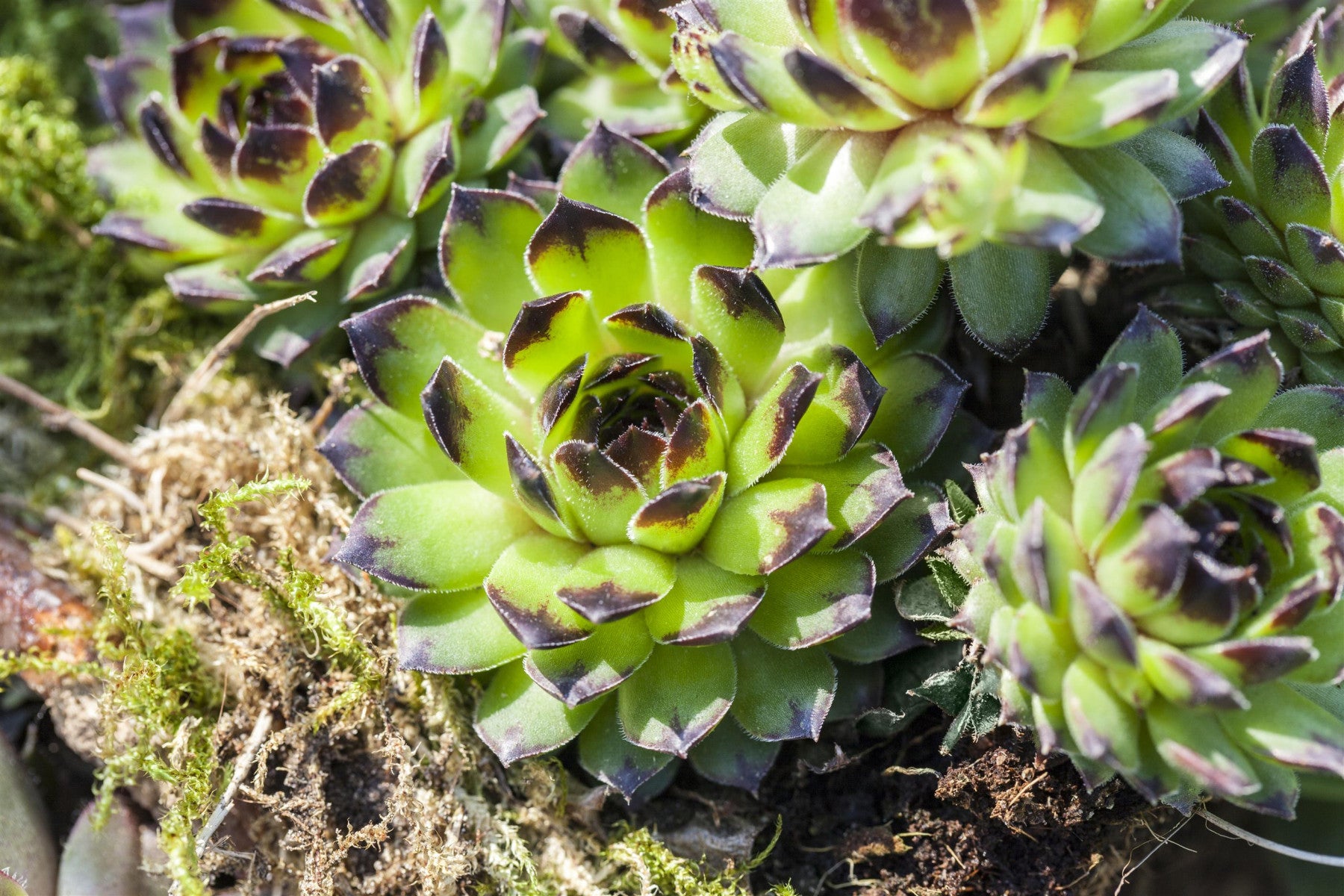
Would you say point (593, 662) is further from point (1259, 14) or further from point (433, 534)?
point (1259, 14)

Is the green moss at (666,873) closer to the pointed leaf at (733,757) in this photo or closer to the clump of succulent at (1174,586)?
the pointed leaf at (733,757)

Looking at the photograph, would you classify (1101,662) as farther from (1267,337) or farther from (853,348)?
(853,348)

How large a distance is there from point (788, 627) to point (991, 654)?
10.9 inches

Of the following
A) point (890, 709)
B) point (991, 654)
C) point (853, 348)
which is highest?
point (853, 348)

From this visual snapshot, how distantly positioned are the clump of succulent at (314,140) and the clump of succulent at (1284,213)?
101 cm

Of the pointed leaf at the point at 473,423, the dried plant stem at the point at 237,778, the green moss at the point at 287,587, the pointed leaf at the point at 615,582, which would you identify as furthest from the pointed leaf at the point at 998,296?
the dried plant stem at the point at 237,778

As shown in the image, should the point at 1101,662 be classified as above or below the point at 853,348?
below

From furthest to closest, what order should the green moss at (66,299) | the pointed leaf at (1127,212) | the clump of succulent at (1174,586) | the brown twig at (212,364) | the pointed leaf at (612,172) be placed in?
the green moss at (66,299)
the brown twig at (212,364)
the pointed leaf at (612,172)
the pointed leaf at (1127,212)
the clump of succulent at (1174,586)

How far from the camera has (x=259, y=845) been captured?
61.3 inches

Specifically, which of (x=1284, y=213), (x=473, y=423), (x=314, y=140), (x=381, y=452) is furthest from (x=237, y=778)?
(x=1284, y=213)

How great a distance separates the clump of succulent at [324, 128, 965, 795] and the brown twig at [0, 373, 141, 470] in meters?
0.55

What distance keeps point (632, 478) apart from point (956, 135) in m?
0.55

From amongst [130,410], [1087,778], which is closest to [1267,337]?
[1087,778]

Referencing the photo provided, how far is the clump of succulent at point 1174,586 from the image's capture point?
1.10 meters
